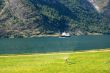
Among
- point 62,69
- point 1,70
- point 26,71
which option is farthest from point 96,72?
point 1,70

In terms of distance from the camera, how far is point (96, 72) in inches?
1743

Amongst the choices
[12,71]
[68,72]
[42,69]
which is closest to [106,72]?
[68,72]

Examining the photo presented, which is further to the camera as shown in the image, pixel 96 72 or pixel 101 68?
pixel 101 68

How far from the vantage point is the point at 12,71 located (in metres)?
46.3

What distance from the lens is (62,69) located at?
1855 inches

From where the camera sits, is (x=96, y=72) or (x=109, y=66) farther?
(x=109, y=66)

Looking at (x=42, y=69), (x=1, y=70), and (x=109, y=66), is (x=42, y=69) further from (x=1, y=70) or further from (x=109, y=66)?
(x=109, y=66)

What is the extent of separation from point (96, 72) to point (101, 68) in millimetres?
3361

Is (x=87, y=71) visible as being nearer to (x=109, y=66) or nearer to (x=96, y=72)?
(x=96, y=72)

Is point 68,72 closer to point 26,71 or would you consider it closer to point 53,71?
point 53,71

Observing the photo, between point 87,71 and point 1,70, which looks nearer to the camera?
point 87,71

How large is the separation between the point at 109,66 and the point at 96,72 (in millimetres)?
5609

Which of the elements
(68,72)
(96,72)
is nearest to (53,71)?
(68,72)

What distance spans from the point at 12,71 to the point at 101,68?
10.7 metres
